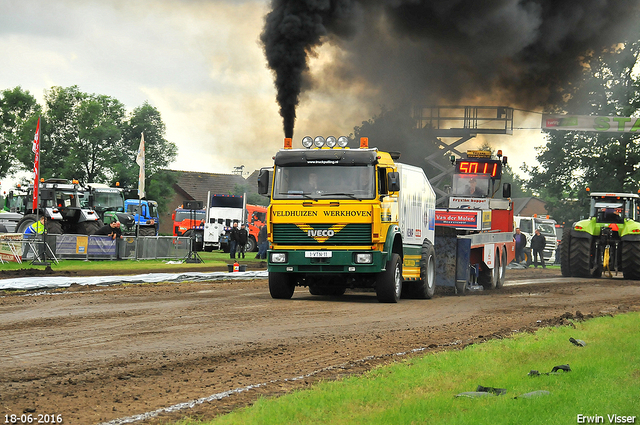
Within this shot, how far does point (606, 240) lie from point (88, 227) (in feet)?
69.1

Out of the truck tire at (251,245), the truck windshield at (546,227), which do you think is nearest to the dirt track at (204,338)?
the truck tire at (251,245)

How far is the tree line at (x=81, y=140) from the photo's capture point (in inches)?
2788

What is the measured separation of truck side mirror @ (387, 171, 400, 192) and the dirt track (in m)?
2.46

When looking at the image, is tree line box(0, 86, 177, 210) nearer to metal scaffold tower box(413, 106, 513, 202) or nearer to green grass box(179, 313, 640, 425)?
metal scaffold tower box(413, 106, 513, 202)

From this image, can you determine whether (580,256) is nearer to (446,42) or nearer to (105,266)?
(446,42)

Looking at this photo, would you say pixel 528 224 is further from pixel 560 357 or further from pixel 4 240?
pixel 560 357

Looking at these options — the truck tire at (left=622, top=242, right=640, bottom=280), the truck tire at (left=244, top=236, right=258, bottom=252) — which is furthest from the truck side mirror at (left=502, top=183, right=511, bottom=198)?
the truck tire at (left=244, top=236, right=258, bottom=252)

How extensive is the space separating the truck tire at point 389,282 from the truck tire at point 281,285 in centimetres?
205

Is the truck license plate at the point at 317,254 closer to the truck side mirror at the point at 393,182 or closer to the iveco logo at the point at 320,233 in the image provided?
the iveco logo at the point at 320,233

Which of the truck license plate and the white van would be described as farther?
the white van

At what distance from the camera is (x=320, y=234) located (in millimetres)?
15906

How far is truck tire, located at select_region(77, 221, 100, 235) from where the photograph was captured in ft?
109

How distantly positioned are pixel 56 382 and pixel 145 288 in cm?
1285

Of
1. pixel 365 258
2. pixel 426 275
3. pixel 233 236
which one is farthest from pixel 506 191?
pixel 233 236
